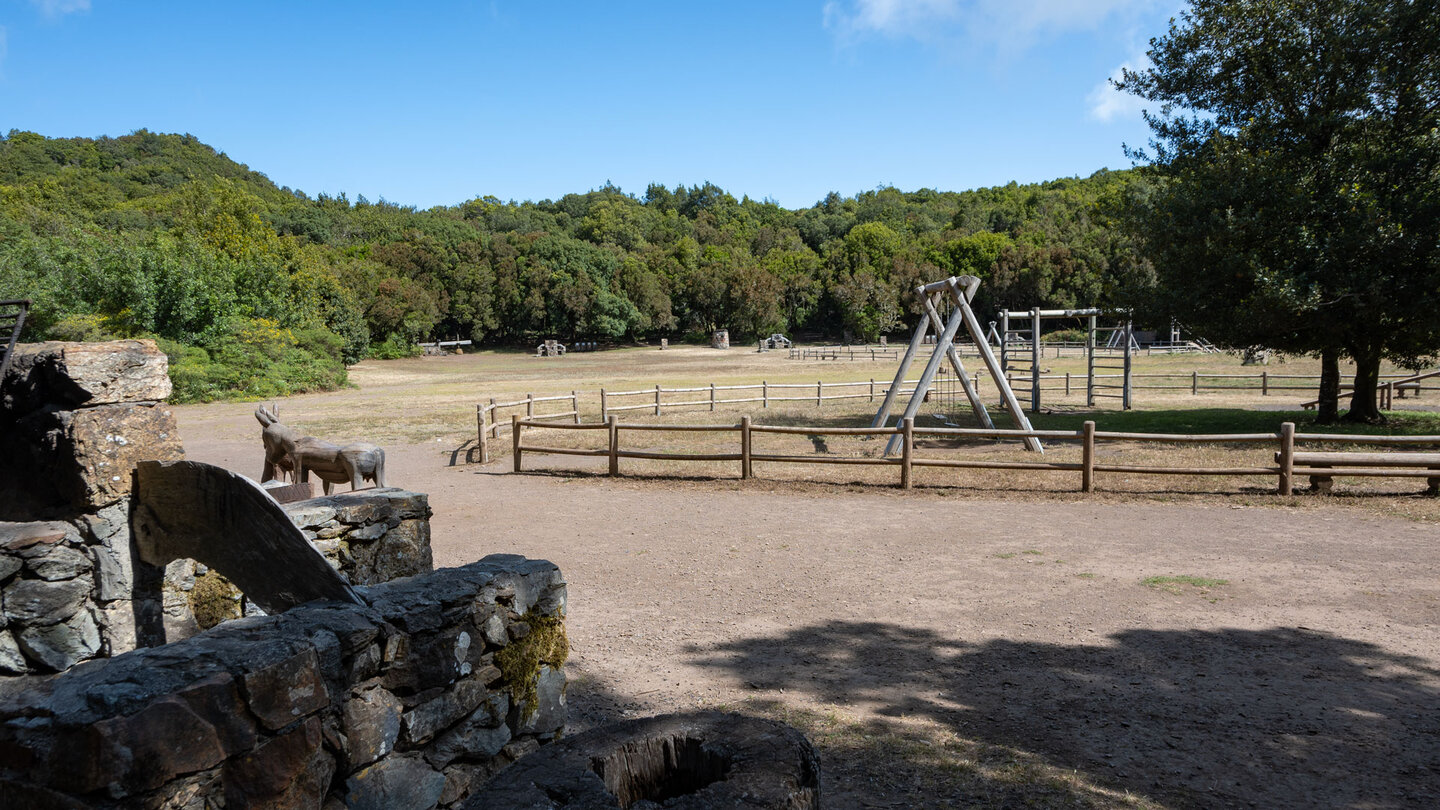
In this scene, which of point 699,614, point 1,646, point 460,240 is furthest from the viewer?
point 460,240

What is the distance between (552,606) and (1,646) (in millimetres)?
3327

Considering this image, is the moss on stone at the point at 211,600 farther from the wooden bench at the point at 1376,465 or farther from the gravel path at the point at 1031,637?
the wooden bench at the point at 1376,465

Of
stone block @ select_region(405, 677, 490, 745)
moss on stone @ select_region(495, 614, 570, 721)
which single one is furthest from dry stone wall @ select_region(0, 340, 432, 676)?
stone block @ select_region(405, 677, 490, 745)

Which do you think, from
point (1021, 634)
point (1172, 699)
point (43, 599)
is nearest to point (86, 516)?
point (43, 599)

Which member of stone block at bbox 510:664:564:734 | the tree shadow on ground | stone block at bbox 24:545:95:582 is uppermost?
stone block at bbox 24:545:95:582

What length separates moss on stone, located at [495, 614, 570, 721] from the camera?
12.9ft

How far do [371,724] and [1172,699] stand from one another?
194 inches

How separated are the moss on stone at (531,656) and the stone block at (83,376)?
9.57 feet

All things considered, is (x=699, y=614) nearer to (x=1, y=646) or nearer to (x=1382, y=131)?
(x=1, y=646)

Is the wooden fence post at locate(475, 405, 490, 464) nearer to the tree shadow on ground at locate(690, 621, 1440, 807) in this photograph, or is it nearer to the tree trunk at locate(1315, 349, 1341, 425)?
the tree shadow on ground at locate(690, 621, 1440, 807)

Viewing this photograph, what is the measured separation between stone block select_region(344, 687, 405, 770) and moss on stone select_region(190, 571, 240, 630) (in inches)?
112

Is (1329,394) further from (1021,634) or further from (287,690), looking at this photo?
(287,690)

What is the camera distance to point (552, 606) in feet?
13.8

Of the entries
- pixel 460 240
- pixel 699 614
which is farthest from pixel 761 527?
pixel 460 240
